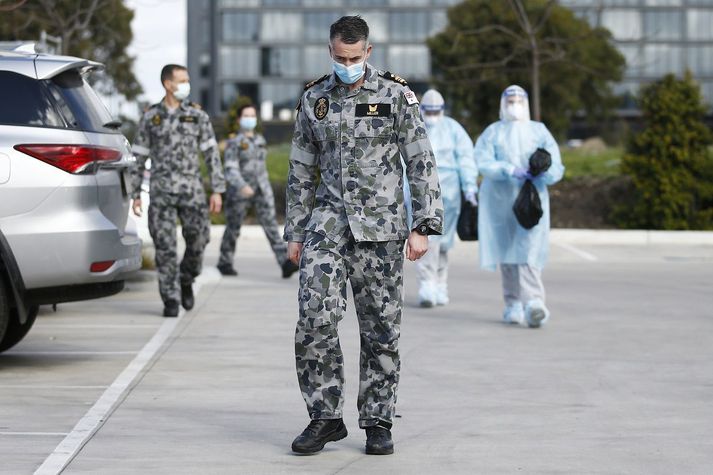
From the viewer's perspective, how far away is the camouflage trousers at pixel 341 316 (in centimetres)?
683

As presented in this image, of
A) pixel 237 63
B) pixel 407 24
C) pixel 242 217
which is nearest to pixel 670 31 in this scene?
pixel 407 24

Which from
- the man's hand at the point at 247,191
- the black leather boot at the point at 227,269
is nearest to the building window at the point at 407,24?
the black leather boot at the point at 227,269

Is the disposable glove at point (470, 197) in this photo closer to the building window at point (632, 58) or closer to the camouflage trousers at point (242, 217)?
the camouflage trousers at point (242, 217)

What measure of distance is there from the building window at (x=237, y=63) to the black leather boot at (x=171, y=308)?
301 ft

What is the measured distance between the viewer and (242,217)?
17.1 m

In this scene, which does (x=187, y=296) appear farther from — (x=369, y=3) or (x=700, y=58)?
(x=700, y=58)

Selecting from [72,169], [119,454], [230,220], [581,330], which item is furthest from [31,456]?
[230,220]

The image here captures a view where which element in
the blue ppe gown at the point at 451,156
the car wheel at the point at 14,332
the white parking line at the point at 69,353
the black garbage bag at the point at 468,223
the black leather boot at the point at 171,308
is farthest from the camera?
the blue ppe gown at the point at 451,156

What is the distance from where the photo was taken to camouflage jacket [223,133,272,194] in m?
16.9

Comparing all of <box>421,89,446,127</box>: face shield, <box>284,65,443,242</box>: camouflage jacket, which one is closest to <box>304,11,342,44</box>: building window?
<box>421,89,446,127</box>: face shield

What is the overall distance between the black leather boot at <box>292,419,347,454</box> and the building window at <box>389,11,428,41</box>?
97274mm

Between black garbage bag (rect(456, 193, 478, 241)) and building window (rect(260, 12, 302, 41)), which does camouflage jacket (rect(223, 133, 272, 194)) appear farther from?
building window (rect(260, 12, 302, 41))

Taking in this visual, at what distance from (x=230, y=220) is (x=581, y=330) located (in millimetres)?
6048

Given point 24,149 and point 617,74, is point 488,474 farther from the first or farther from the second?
point 617,74
